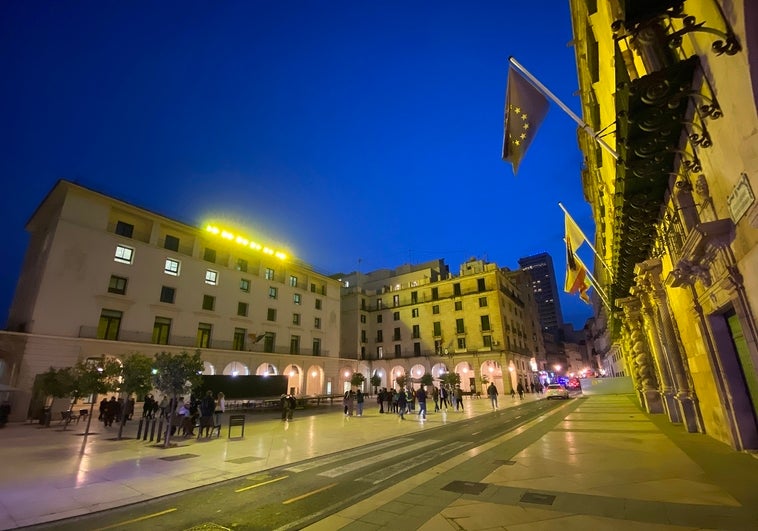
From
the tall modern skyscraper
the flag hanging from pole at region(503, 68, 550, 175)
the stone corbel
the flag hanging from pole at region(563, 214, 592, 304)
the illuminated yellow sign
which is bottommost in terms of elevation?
the stone corbel

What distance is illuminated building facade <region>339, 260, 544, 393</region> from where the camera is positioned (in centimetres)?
5303

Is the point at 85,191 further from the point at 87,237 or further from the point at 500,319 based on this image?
the point at 500,319

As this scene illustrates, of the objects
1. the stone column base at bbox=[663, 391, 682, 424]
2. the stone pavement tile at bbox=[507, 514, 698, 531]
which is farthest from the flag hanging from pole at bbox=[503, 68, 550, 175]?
the stone column base at bbox=[663, 391, 682, 424]

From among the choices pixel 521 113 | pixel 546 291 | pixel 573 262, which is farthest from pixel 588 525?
pixel 546 291

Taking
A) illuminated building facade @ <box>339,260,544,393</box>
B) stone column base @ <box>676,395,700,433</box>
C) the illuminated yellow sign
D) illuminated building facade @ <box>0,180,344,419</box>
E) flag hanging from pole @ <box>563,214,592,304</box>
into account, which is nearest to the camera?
stone column base @ <box>676,395,700,433</box>

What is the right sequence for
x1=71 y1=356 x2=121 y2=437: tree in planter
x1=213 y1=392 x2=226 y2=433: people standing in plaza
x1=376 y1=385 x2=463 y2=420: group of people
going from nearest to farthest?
x1=213 y1=392 x2=226 y2=433: people standing in plaza → x1=71 y1=356 x2=121 y2=437: tree in planter → x1=376 y1=385 x2=463 y2=420: group of people

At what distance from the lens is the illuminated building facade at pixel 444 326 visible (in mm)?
53031

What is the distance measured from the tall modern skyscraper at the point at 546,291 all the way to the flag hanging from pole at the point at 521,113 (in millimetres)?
185871

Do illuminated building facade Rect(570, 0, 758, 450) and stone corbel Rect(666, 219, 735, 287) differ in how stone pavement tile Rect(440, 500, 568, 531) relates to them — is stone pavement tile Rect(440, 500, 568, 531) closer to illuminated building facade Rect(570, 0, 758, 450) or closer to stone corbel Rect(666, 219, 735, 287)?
illuminated building facade Rect(570, 0, 758, 450)

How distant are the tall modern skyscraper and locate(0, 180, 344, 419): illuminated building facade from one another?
162 metres

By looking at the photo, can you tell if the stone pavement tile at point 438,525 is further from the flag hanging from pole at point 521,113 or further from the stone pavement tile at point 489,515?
the flag hanging from pole at point 521,113

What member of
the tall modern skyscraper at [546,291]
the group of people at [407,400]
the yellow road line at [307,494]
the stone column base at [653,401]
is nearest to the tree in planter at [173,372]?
the yellow road line at [307,494]

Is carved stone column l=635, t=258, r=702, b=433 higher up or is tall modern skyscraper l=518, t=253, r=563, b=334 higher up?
tall modern skyscraper l=518, t=253, r=563, b=334

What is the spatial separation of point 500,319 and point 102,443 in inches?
1898
